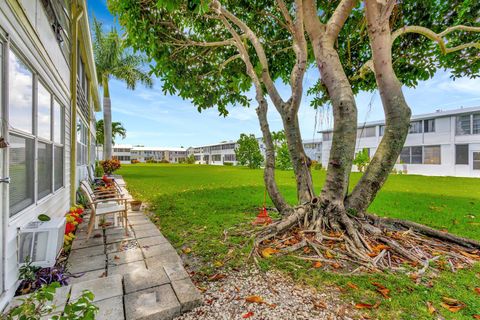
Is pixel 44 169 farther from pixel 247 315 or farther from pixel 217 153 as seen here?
pixel 217 153

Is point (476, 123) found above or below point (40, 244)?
above

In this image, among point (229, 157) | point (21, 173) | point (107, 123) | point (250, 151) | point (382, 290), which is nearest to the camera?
point (382, 290)

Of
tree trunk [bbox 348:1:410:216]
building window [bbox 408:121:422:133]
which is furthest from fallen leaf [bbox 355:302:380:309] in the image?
building window [bbox 408:121:422:133]

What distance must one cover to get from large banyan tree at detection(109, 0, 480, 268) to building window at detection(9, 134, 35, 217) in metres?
2.33

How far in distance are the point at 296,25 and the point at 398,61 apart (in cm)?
313

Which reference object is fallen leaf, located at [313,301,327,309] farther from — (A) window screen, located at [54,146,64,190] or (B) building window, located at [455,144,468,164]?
(B) building window, located at [455,144,468,164]

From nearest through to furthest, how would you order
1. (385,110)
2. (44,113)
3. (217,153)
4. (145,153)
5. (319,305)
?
(319,305) < (44,113) < (385,110) < (217,153) < (145,153)

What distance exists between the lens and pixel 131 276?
2.54m

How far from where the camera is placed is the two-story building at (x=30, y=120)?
203 centimetres

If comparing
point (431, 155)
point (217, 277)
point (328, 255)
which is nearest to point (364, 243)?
point (328, 255)

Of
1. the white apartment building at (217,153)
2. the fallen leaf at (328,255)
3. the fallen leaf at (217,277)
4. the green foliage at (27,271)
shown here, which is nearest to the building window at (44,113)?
the green foliage at (27,271)

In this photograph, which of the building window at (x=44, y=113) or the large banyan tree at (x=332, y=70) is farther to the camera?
the large banyan tree at (x=332, y=70)

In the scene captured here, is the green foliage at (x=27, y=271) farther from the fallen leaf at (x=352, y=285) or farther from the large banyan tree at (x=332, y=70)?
the fallen leaf at (x=352, y=285)

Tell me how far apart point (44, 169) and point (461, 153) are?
→ 2290 centimetres
